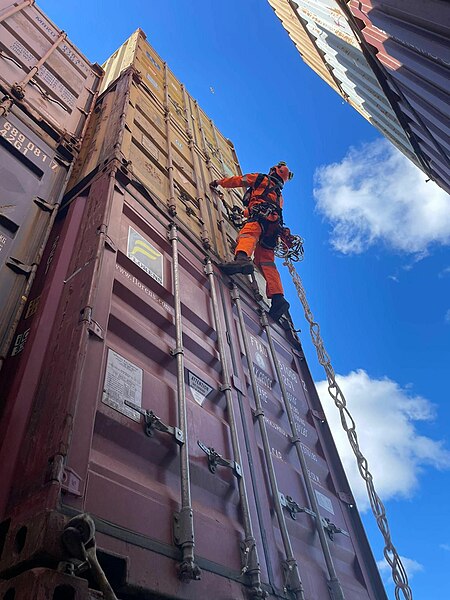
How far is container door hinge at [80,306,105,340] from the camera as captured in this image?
232 centimetres

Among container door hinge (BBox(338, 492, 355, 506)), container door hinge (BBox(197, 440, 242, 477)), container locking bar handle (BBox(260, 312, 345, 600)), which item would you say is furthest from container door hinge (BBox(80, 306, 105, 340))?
container door hinge (BBox(338, 492, 355, 506))

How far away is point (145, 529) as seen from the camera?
6.27 ft

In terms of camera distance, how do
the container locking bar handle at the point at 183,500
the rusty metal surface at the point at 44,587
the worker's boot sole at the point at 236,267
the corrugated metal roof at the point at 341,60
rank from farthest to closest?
the corrugated metal roof at the point at 341,60 → the worker's boot sole at the point at 236,267 → the container locking bar handle at the point at 183,500 → the rusty metal surface at the point at 44,587

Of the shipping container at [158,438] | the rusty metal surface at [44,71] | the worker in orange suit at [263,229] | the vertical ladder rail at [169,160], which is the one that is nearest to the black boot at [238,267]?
the worker in orange suit at [263,229]

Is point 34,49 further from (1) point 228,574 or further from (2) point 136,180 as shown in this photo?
(1) point 228,574

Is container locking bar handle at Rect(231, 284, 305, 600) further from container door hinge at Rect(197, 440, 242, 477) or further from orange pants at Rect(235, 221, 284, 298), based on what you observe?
orange pants at Rect(235, 221, 284, 298)

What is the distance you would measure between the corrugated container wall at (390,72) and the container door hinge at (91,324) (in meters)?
2.57

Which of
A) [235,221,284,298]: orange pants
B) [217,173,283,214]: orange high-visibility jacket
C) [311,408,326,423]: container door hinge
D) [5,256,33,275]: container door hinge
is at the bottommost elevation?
[5,256,33,275]: container door hinge

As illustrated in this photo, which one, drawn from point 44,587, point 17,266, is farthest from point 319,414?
point 44,587

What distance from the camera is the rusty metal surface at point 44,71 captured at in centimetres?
456

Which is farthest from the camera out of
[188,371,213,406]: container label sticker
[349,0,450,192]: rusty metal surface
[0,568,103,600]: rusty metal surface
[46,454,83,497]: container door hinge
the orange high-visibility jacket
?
the orange high-visibility jacket

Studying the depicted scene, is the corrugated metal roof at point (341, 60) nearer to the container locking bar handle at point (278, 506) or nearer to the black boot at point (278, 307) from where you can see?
the black boot at point (278, 307)

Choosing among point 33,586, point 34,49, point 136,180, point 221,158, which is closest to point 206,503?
point 33,586

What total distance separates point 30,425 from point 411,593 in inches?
126
